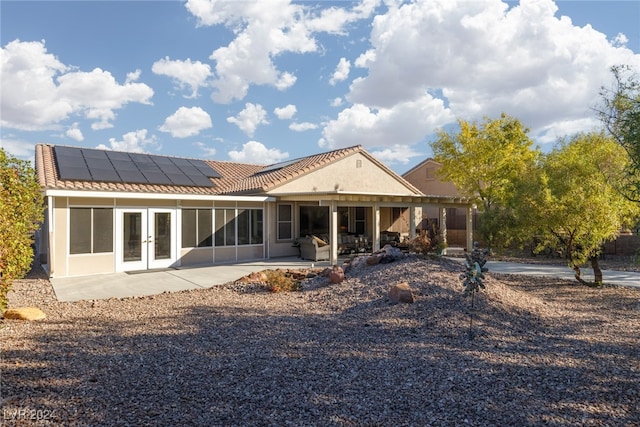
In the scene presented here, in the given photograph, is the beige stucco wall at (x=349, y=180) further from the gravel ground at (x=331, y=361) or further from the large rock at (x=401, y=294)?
the gravel ground at (x=331, y=361)

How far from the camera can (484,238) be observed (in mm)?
11773

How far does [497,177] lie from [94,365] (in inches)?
827

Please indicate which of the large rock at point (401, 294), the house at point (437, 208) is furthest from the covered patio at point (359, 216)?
the large rock at point (401, 294)

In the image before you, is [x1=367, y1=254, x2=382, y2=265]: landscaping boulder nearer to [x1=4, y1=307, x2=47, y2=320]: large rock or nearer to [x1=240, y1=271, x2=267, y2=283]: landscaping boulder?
[x1=240, y1=271, x2=267, y2=283]: landscaping boulder

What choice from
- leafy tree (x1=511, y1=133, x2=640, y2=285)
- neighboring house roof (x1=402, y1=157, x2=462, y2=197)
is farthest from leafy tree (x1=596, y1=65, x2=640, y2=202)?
neighboring house roof (x1=402, y1=157, x2=462, y2=197)

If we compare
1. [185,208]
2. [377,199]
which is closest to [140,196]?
[185,208]

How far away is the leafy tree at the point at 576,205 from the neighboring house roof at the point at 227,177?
9.63m

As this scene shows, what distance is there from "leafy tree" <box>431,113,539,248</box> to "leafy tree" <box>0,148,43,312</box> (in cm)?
1928

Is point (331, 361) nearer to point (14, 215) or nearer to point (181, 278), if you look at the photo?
point (14, 215)

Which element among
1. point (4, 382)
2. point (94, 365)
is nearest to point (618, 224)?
point (94, 365)

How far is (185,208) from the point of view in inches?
550

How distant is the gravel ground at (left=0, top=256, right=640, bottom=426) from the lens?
3568 mm

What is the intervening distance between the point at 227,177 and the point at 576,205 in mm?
14844

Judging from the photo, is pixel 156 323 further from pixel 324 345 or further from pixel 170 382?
pixel 324 345
